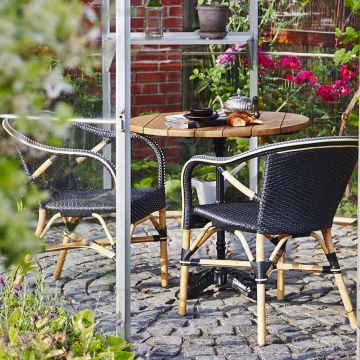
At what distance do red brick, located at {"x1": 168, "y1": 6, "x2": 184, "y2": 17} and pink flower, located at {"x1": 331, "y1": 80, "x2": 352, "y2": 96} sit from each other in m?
1.02

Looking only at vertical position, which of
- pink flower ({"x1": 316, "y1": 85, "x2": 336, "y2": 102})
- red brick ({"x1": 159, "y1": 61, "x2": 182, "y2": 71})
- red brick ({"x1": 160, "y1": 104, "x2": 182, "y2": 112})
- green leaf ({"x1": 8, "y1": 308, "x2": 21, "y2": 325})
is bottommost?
green leaf ({"x1": 8, "y1": 308, "x2": 21, "y2": 325})

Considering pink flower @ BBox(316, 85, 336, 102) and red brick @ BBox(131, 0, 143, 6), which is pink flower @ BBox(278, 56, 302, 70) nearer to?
pink flower @ BBox(316, 85, 336, 102)

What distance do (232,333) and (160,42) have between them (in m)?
2.28

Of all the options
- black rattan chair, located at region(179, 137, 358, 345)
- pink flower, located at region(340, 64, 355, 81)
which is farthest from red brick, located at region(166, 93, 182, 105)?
black rattan chair, located at region(179, 137, 358, 345)

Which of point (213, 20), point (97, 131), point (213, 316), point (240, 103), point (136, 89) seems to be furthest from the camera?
point (136, 89)

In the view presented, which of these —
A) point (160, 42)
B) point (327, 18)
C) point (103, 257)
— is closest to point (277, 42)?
point (327, 18)

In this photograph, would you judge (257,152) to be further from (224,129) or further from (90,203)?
(90,203)

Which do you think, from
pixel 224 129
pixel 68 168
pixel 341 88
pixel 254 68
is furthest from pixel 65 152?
pixel 341 88

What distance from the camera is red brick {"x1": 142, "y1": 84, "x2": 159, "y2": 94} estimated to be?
627 centimetres

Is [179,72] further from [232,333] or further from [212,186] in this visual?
[232,333]

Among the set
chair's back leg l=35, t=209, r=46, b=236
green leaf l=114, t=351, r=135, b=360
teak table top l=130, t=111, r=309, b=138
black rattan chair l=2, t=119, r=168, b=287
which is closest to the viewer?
green leaf l=114, t=351, r=135, b=360

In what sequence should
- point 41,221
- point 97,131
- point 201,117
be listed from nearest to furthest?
point 97,131 → point 41,221 → point 201,117

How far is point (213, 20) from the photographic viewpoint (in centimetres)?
608

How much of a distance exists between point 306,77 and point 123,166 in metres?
3.15
